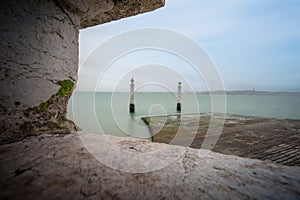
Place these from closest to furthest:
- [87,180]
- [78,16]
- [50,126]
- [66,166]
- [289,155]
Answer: [87,180] → [66,166] → [50,126] → [78,16] → [289,155]

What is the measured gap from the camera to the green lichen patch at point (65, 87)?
1.74 meters

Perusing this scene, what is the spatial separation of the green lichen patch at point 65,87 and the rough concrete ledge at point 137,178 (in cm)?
70

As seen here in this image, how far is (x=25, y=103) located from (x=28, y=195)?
3.31 ft

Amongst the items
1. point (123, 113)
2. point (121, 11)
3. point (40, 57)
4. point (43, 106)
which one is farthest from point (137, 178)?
point (123, 113)

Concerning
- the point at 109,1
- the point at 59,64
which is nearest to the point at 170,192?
the point at 59,64

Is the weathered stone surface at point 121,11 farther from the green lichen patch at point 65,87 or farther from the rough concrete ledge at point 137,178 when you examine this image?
the rough concrete ledge at point 137,178

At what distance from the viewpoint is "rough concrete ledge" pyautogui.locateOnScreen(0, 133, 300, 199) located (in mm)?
765

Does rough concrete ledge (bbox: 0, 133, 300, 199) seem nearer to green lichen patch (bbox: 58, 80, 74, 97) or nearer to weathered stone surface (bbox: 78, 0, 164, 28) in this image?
green lichen patch (bbox: 58, 80, 74, 97)

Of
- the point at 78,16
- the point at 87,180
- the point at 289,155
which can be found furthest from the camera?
the point at 289,155

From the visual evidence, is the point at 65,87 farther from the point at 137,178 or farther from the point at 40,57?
the point at 137,178

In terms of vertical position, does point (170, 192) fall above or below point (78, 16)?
below

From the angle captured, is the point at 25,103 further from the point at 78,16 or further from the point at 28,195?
the point at 78,16

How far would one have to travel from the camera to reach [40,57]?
1.54 m

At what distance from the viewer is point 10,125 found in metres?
1.38
